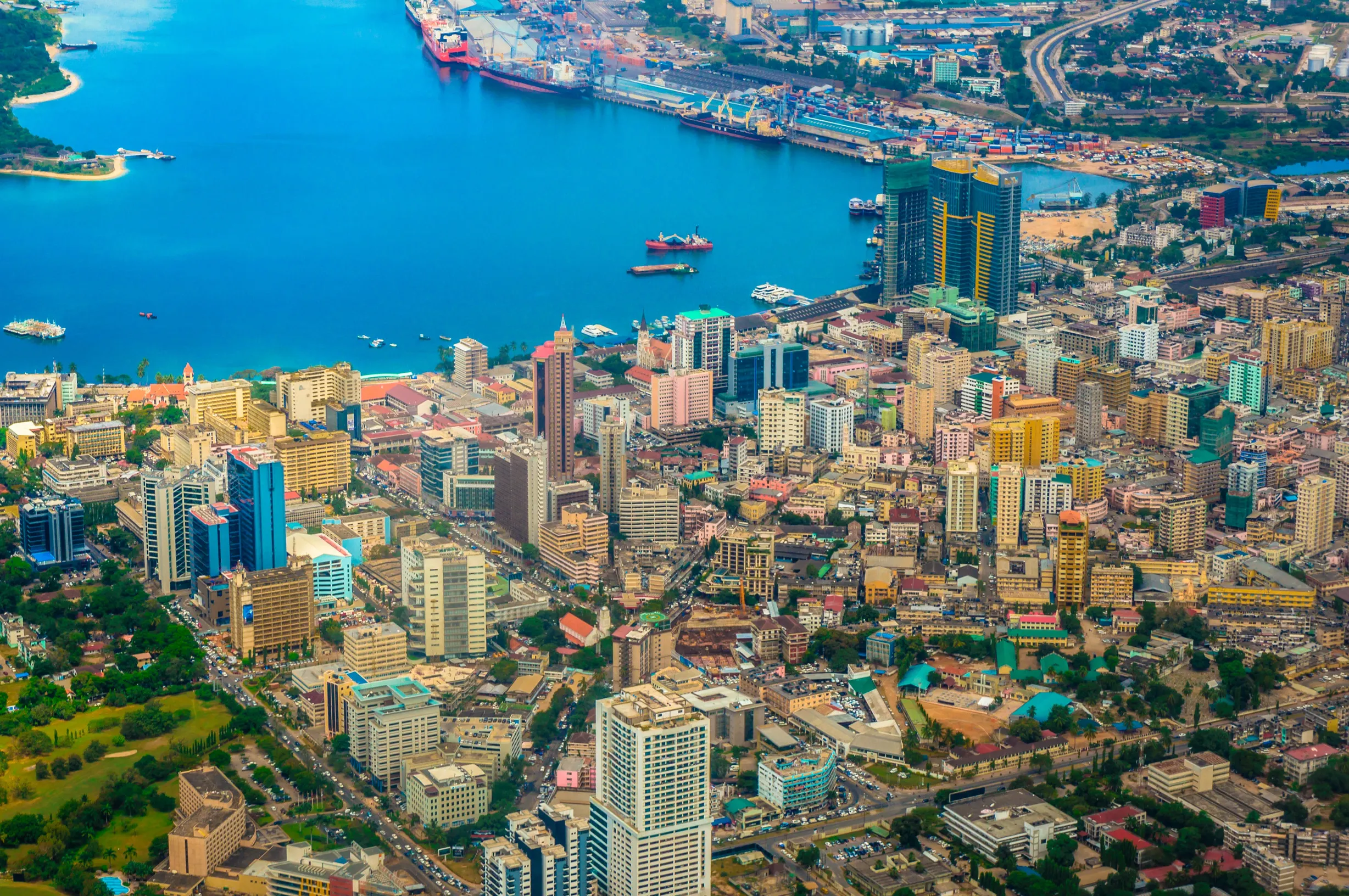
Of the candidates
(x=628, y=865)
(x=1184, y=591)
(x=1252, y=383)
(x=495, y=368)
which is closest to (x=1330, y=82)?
(x=1252, y=383)

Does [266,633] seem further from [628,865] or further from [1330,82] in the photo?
[1330,82]

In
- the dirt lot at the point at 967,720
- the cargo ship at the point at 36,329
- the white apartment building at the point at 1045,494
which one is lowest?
the dirt lot at the point at 967,720

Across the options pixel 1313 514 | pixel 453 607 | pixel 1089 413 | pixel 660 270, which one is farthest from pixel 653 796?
pixel 660 270

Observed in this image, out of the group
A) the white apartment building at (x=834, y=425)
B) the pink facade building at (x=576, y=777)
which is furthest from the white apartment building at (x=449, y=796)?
the white apartment building at (x=834, y=425)

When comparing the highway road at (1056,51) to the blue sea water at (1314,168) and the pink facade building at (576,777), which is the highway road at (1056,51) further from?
the pink facade building at (576,777)

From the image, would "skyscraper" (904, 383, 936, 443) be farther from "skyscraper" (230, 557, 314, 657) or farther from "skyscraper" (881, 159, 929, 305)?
"skyscraper" (230, 557, 314, 657)

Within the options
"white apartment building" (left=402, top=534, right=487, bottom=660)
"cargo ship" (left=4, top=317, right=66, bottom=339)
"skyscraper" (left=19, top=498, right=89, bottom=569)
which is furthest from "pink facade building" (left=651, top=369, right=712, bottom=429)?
"cargo ship" (left=4, top=317, right=66, bottom=339)

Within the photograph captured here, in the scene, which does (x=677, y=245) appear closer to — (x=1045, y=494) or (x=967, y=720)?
(x=1045, y=494)
